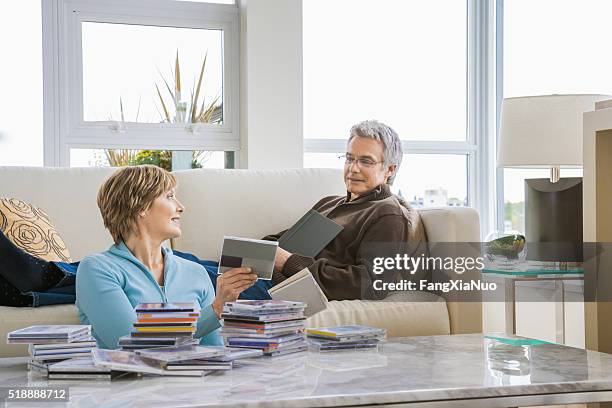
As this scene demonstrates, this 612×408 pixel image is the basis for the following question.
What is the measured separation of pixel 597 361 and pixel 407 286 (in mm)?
1296

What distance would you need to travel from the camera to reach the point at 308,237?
10.1ft

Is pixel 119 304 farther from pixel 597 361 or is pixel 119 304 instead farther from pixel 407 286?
pixel 407 286

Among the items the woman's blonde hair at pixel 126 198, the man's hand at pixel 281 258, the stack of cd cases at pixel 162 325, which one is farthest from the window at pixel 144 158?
the stack of cd cases at pixel 162 325

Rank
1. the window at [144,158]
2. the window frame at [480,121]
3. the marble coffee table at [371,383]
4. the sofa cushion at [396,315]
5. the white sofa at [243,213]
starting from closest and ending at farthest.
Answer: the marble coffee table at [371,383] < the sofa cushion at [396,315] < the white sofa at [243,213] < the window at [144,158] < the window frame at [480,121]

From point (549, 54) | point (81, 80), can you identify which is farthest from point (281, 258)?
point (549, 54)

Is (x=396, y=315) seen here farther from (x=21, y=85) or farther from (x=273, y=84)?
(x=21, y=85)

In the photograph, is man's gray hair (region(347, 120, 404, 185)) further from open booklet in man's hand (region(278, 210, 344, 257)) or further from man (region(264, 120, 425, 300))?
open booklet in man's hand (region(278, 210, 344, 257))

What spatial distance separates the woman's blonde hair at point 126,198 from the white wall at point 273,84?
216 cm

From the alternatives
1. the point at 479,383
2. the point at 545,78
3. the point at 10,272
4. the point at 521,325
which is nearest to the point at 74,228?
the point at 10,272

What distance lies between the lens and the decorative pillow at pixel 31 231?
303cm

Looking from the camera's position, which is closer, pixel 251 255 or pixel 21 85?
pixel 251 255

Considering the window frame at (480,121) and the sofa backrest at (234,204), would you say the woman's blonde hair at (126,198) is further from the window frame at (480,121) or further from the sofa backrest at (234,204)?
the window frame at (480,121)

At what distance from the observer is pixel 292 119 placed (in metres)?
4.46

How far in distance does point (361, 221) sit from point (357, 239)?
84 mm
